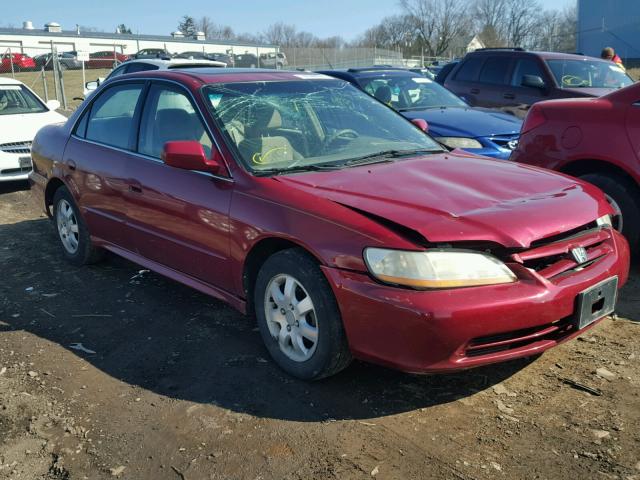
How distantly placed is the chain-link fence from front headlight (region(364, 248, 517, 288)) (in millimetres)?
16772

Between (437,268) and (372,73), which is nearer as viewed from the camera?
(437,268)

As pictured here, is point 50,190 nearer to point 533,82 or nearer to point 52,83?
point 533,82

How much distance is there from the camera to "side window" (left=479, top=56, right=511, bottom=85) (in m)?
10.4

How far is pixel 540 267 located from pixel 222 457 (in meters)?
1.69

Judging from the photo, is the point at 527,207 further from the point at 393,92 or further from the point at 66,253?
the point at 393,92

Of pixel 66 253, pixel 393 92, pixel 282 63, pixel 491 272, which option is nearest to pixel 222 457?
pixel 491 272

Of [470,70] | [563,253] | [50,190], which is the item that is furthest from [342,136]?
[470,70]

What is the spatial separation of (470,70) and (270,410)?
9009mm

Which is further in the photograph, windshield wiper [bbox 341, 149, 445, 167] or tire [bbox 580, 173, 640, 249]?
tire [bbox 580, 173, 640, 249]

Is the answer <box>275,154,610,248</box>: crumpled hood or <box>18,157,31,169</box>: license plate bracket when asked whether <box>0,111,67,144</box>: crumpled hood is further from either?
<box>275,154,610,248</box>: crumpled hood

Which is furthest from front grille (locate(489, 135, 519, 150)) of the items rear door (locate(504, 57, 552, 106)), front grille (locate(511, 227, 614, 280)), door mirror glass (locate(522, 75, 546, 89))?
front grille (locate(511, 227, 614, 280))

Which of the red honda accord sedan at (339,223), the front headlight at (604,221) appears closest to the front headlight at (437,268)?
the red honda accord sedan at (339,223)

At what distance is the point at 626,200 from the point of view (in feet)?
16.4

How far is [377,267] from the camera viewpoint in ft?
9.79
